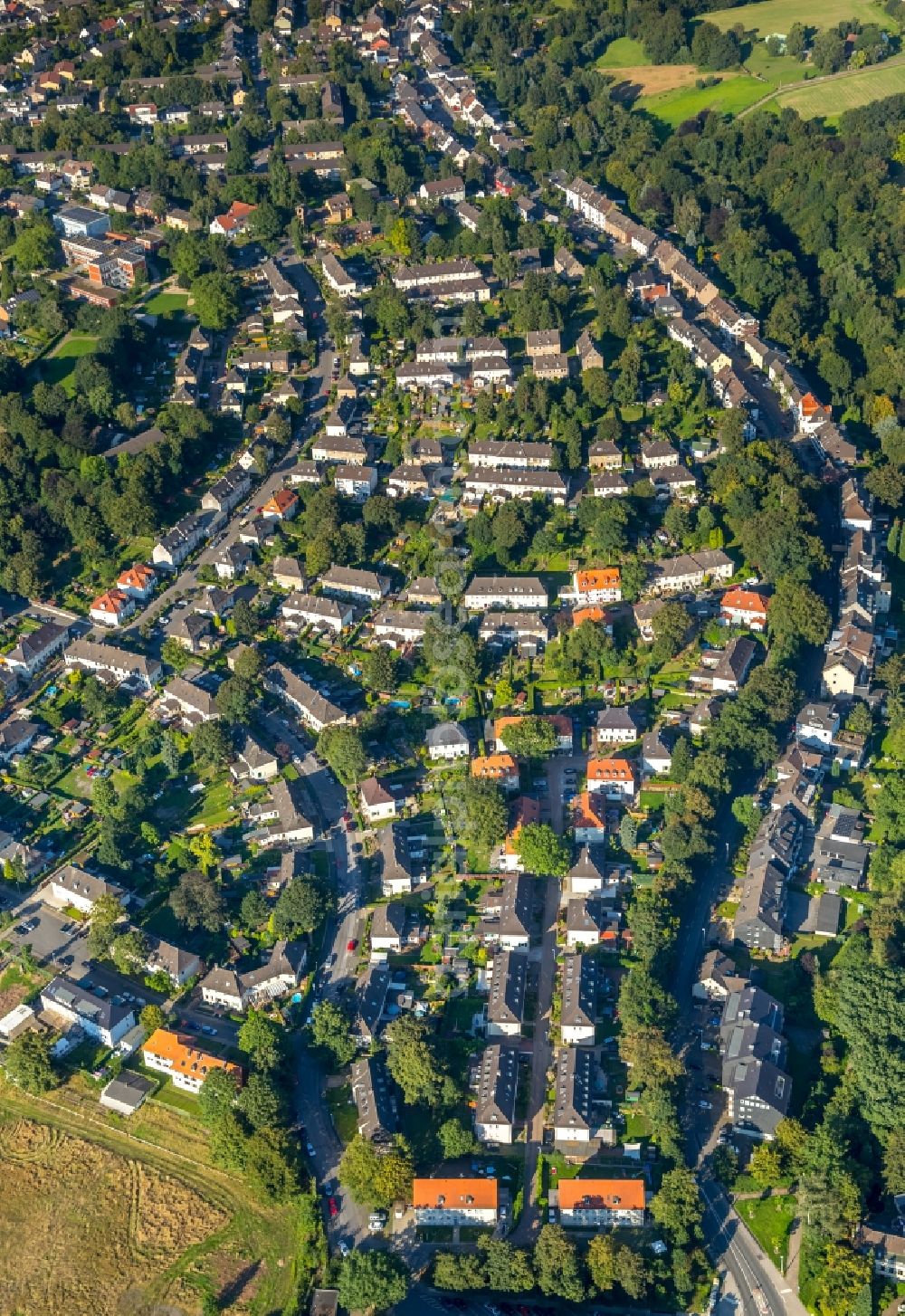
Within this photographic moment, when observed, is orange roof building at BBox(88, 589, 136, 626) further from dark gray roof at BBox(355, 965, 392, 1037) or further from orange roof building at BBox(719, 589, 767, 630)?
orange roof building at BBox(719, 589, 767, 630)

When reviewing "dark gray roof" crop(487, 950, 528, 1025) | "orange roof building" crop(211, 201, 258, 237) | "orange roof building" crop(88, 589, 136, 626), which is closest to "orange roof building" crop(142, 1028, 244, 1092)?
"dark gray roof" crop(487, 950, 528, 1025)

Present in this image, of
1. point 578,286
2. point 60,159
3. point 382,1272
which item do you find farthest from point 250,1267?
point 60,159

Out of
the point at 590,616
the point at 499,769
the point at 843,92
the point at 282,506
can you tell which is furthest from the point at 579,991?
the point at 843,92

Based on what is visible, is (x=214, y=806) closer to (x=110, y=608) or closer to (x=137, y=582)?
(x=110, y=608)

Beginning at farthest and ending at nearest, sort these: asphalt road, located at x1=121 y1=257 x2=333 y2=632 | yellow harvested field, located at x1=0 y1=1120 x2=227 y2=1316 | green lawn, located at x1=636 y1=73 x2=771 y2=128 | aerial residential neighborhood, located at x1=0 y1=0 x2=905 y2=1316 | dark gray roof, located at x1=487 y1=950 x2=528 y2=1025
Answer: green lawn, located at x1=636 y1=73 x2=771 y2=128
asphalt road, located at x1=121 y1=257 x2=333 y2=632
dark gray roof, located at x1=487 y1=950 x2=528 y2=1025
aerial residential neighborhood, located at x1=0 y1=0 x2=905 y2=1316
yellow harvested field, located at x1=0 y1=1120 x2=227 y2=1316

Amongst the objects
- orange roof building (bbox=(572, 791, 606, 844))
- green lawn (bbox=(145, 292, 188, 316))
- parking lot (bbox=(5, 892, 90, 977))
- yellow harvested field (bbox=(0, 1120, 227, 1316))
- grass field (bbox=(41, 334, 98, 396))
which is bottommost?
yellow harvested field (bbox=(0, 1120, 227, 1316))

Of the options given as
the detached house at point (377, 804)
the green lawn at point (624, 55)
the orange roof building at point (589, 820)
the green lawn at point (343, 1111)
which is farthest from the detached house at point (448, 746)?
the green lawn at point (624, 55)
